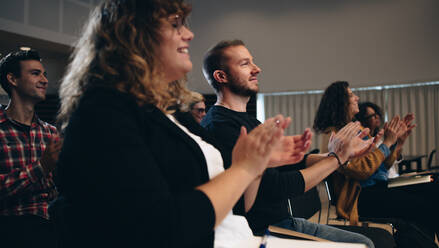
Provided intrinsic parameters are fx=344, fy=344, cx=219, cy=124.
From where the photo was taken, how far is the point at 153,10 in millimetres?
935

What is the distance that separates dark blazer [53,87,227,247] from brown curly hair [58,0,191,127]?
64 mm

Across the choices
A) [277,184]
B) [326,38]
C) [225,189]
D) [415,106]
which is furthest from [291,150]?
[415,106]

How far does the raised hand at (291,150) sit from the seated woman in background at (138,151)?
1.04 ft

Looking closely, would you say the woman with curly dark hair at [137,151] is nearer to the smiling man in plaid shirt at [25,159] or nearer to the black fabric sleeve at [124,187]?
the black fabric sleeve at [124,187]

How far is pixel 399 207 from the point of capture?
271 cm

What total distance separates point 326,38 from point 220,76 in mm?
5439

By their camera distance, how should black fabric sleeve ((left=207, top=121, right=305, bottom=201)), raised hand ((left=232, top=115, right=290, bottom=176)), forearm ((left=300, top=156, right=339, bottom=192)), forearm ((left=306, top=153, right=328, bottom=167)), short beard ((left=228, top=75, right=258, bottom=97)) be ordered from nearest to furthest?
raised hand ((left=232, top=115, right=290, bottom=176))
black fabric sleeve ((left=207, top=121, right=305, bottom=201))
forearm ((left=300, top=156, right=339, bottom=192))
short beard ((left=228, top=75, right=258, bottom=97))
forearm ((left=306, top=153, right=328, bottom=167))

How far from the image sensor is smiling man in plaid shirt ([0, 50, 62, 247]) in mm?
1722

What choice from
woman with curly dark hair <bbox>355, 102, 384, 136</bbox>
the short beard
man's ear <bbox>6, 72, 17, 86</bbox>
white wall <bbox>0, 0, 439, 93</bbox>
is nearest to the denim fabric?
the short beard

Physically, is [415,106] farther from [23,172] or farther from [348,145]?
[23,172]

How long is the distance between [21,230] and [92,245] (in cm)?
124

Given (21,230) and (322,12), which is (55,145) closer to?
(21,230)

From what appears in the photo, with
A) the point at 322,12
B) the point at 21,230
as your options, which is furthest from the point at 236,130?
the point at 322,12

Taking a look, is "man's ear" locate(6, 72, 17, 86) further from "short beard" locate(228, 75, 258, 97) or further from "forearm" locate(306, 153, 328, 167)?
"forearm" locate(306, 153, 328, 167)
